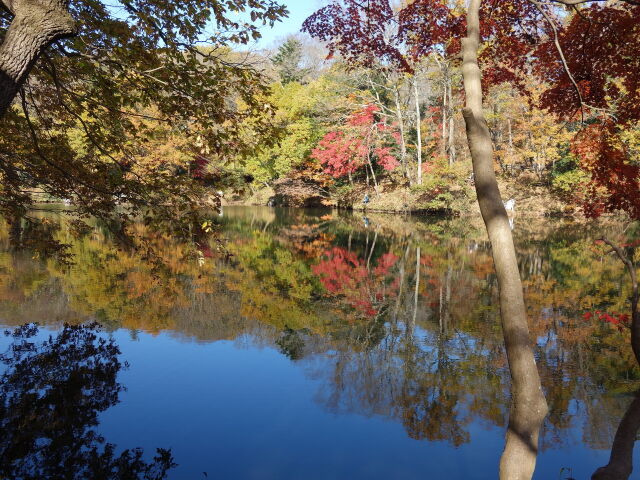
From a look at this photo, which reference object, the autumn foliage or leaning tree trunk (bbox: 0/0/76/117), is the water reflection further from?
the autumn foliage

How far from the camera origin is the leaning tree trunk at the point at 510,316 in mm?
2930

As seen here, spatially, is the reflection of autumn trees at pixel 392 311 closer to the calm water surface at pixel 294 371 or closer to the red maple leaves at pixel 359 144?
the calm water surface at pixel 294 371

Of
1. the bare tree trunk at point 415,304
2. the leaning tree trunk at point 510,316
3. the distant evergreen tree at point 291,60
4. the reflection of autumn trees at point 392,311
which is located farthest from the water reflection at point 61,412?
the distant evergreen tree at point 291,60

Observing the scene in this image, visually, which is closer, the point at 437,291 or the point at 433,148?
Answer: the point at 437,291

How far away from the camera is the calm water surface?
4367 millimetres

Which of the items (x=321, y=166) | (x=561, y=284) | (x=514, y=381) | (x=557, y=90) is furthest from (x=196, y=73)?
(x=321, y=166)

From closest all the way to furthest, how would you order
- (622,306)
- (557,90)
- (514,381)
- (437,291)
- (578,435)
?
(514,381) < (578,435) < (557,90) < (622,306) < (437,291)

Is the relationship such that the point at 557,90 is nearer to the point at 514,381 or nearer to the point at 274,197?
the point at 514,381

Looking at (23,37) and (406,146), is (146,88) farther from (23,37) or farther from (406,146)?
(406,146)

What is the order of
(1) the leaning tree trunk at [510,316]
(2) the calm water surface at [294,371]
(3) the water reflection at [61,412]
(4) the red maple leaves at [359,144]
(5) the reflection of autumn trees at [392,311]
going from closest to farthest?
(1) the leaning tree trunk at [510,316] → (3) the water reflection at [61,412] → (2) the calm water surface at [294,371] → (5) the reflection of autumn trees at [392,311] → (4) the red maple leaves at [359,144]

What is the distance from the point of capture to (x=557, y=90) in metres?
5.84

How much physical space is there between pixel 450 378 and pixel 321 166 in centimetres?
2707

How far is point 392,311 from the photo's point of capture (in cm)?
896

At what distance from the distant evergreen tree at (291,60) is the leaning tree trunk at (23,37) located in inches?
1445
